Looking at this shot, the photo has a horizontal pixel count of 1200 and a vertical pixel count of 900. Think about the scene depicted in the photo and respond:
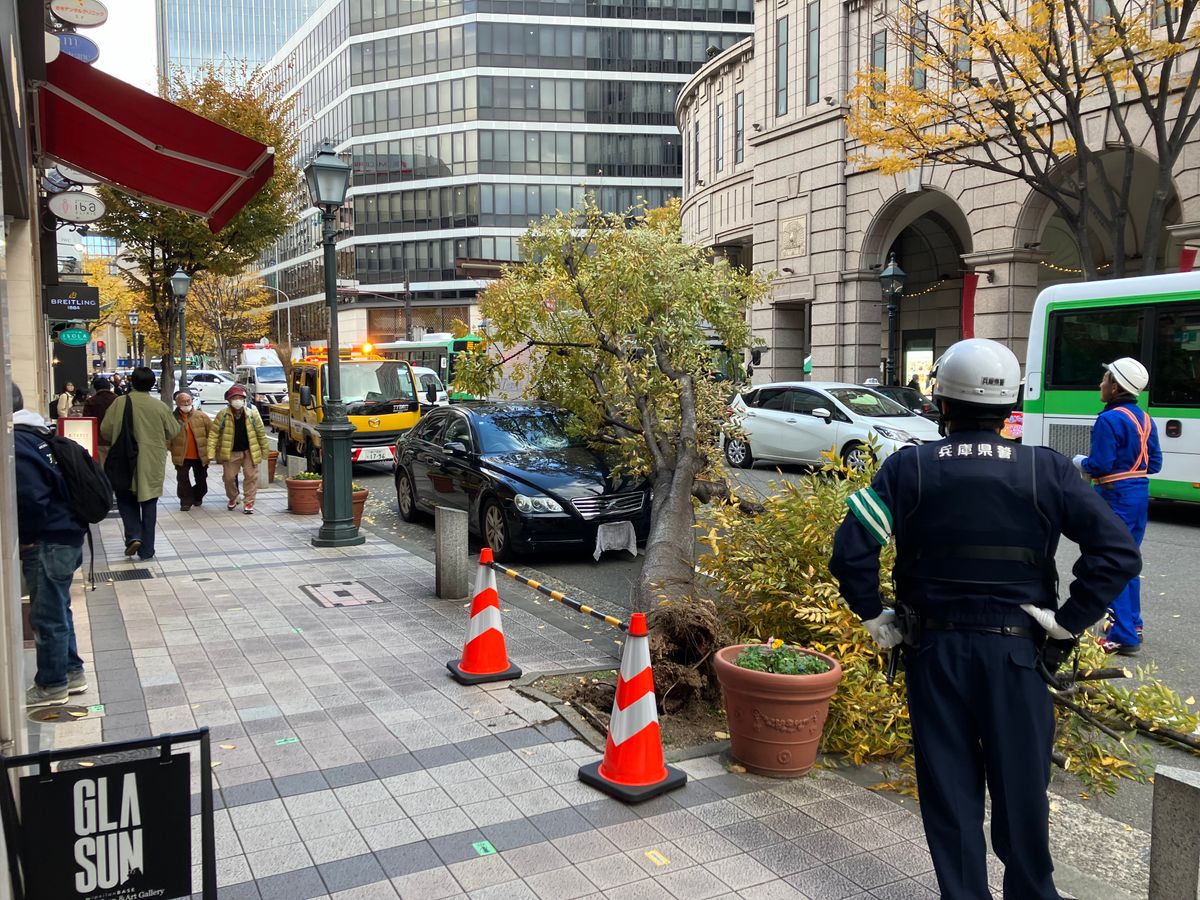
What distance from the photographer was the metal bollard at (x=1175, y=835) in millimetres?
2979

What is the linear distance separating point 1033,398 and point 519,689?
1054 centimetres

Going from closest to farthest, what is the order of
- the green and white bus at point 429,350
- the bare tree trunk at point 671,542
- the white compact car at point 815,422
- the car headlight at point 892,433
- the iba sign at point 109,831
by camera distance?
the iba sign at point 109,831, the bare tree trunk at point 671,542, the car headlight at point 892,433, the white compact car at point 815,422, the green and white bus at point 429,350

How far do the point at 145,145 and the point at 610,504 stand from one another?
533 cm

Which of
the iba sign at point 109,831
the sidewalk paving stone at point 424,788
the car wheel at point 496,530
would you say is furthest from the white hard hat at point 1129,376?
the iba sign at point 109,831

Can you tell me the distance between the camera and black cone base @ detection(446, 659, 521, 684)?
19.6ft

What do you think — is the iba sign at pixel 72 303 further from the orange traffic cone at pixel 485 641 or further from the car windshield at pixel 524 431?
the orange traffic cone at pixel 485 641

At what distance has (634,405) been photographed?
405 inches

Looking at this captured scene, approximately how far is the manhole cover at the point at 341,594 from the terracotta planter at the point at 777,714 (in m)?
4.31

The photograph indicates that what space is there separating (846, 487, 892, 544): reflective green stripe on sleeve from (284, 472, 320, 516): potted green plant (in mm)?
11151

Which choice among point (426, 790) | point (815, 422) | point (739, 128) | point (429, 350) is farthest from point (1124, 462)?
point (429, 350)

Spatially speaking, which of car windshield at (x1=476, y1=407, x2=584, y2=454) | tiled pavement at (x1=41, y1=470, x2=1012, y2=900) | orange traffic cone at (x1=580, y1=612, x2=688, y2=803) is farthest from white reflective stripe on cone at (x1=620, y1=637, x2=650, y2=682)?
car windshield at (x1=476, y1=407, x2=584, y2=454)

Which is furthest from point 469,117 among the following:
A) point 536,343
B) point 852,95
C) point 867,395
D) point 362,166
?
point 536,343

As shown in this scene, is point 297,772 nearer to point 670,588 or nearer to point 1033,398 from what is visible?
point 670,588

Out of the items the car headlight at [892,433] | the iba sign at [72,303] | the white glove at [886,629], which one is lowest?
the car headlight at [892,433]
